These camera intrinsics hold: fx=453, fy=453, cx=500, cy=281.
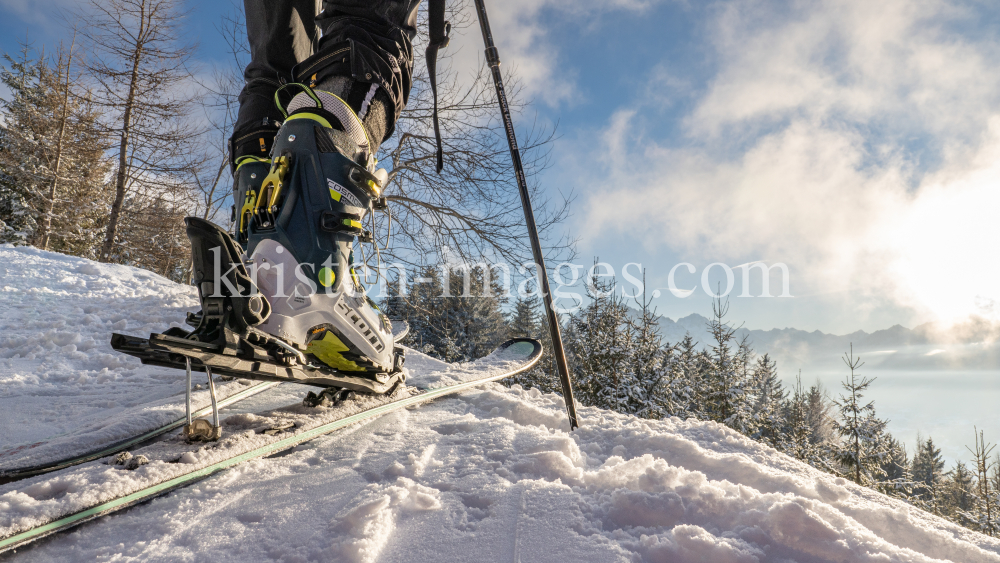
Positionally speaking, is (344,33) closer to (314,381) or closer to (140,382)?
(314,381)

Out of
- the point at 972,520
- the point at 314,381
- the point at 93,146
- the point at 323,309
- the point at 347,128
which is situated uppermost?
the point at 93,146

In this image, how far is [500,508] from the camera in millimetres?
922

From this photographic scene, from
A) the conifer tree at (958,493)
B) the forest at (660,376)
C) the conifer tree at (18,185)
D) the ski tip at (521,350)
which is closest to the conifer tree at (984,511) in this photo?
the forest at (660,376)

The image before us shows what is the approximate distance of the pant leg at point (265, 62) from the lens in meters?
1.73

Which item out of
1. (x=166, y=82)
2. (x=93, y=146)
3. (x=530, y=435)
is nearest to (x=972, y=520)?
(x=530, y=435)

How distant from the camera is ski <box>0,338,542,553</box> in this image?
0.80 m

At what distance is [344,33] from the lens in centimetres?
147

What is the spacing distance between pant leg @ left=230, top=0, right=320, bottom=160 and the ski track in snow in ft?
3.46

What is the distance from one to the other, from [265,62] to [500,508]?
6.13 ft

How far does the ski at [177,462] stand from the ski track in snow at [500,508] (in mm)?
21

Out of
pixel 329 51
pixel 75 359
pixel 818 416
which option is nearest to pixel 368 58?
pixel 329 51

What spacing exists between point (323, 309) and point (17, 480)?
2.44 ft

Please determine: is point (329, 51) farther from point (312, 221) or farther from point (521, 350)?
point (521, 350)

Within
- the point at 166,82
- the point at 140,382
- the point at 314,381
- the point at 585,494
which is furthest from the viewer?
the point at 166,82
